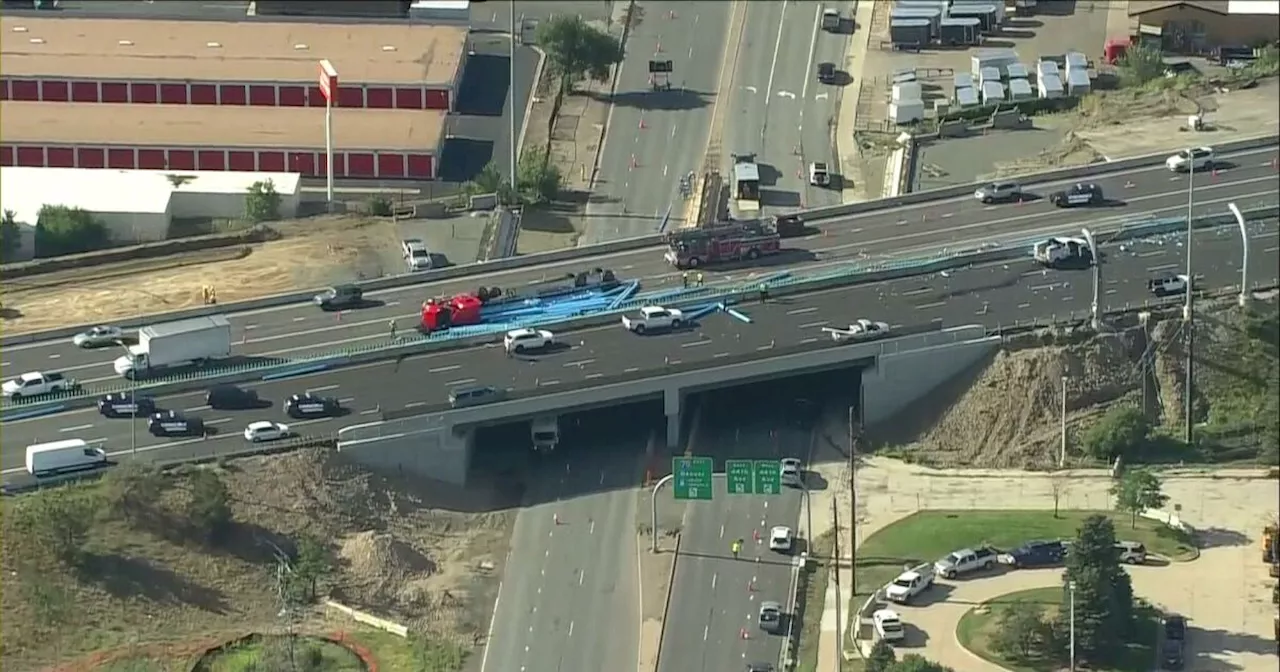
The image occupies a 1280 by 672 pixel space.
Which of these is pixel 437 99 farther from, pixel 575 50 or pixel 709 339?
pixel 709 339

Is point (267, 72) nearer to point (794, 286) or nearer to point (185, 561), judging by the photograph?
point (794, 286)

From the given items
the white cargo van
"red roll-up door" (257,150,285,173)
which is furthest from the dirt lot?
"red roll-up door" (257,150,285,173)

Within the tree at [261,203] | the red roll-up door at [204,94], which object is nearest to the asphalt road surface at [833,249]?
Result: the tree at [261,203]

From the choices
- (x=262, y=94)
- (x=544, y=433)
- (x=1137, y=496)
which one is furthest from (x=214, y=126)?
(x=1137, y=496)

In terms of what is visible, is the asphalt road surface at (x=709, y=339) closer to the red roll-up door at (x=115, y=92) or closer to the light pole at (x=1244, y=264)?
the light pole at (x=1244, y=264)

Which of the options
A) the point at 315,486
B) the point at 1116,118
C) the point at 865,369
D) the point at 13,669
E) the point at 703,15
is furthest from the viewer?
the point at 703,15

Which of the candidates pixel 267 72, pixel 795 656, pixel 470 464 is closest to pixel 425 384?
pixel 470 464
